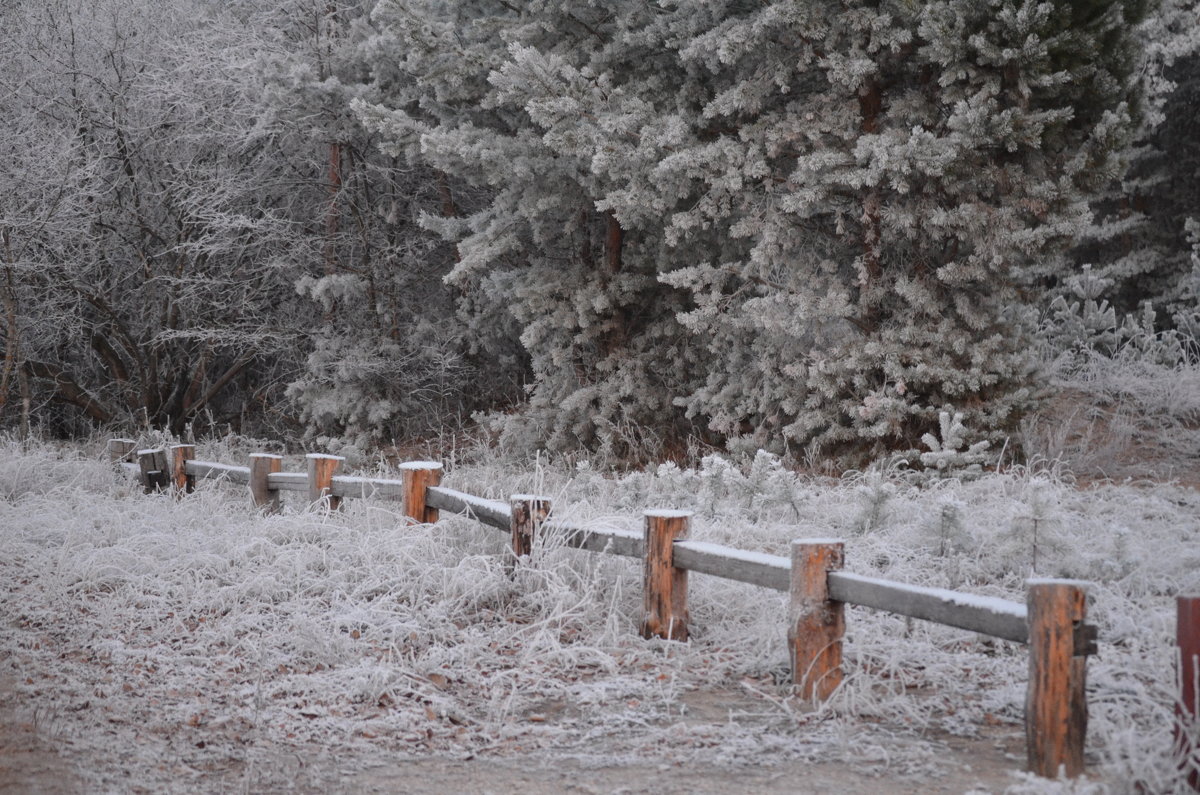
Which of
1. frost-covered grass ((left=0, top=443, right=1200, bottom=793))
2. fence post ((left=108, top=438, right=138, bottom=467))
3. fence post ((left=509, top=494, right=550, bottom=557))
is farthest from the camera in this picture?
fence post ((left=108, top=438, right=138, bottom=467))

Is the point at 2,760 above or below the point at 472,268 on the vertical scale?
below

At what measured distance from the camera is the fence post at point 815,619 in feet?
14.2

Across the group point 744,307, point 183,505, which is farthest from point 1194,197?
point 183,505

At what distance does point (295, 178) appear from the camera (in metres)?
15.6

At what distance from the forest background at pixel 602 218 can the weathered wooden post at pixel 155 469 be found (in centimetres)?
395

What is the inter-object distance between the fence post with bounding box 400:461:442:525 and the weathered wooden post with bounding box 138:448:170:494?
3843 mm

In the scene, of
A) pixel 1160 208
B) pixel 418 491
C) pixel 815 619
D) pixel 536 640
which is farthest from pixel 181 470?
pixel 1160 208

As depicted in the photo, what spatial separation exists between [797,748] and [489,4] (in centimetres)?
1072

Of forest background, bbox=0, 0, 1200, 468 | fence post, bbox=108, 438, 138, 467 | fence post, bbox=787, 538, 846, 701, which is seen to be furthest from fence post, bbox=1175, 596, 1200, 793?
fence post, bbox=108, 438, 138, 467

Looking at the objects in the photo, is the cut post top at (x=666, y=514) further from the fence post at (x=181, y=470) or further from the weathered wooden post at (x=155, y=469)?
the weathered wooden post at (x=155, y=469)

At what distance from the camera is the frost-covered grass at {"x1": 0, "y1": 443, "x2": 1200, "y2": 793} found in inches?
162

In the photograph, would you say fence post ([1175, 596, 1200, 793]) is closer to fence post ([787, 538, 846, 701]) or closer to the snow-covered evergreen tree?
fence post ([787, 538, 846, 701])

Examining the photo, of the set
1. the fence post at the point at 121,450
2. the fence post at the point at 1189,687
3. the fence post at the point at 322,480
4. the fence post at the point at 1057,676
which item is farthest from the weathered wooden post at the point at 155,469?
the fence post at the point at 1189,687

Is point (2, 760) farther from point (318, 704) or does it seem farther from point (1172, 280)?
point (1172, 280)
